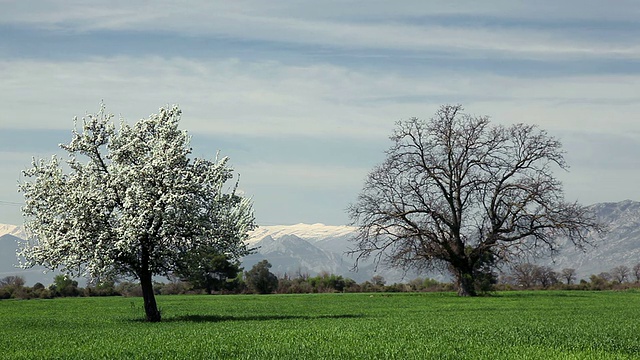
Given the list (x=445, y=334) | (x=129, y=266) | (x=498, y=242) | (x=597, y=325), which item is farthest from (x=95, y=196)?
(x=498, y=242)

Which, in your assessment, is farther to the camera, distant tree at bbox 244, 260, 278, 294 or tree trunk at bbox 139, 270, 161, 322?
distant tree at bbox 244, 260, 278, 294

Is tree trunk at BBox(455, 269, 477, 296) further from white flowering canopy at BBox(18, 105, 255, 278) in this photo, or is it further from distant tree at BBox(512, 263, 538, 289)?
distant tree at BBox(512, 263, 538, 289)

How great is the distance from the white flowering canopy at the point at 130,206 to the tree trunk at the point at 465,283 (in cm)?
3397

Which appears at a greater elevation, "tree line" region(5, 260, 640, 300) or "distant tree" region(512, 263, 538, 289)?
"distant tree" region(512, 263, 538, 289)

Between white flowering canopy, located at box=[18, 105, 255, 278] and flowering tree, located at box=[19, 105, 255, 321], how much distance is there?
5 centimetres

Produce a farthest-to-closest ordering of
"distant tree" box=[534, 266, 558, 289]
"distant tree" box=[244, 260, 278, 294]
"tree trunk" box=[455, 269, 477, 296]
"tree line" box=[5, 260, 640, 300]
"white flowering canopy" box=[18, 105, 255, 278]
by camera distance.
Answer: "distant tree" box=[534, 266, 558, 289] → "distant tree" box=[244, 260, 278, 294] → "tree line" box=[5, 260, 640, 300] → "tree trunk" box=[455, 269, 477, 296] → "white flowering canopy" box=[18, 105, 255, 278]

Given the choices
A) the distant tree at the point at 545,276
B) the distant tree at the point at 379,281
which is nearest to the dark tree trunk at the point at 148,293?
the distant tree at the point at 379,281

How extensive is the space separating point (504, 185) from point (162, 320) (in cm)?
3762

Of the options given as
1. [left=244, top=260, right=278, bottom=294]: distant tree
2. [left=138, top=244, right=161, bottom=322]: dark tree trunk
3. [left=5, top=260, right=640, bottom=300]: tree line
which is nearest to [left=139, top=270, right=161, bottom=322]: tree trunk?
[left=138, top=244, right=161, bottom=322]: dark tree trunk

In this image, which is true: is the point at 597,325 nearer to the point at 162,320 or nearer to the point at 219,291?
the point at 162,320

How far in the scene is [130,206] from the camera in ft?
117

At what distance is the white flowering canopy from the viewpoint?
35.8 metres

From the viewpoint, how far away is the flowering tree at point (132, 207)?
35875mm

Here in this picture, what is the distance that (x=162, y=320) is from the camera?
126ft
